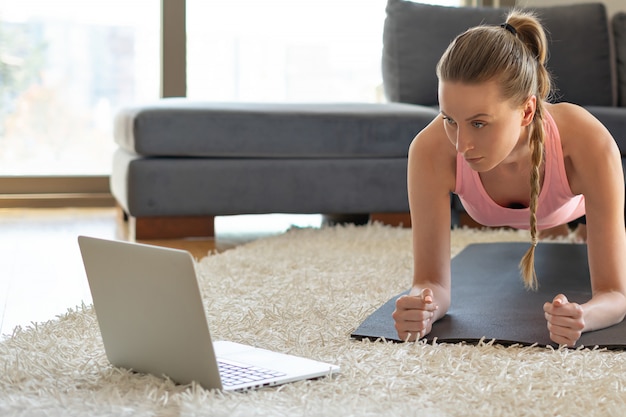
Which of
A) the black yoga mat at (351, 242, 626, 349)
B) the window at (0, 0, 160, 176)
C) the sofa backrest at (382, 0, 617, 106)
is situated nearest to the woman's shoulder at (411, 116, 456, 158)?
the black yoga mat at (351, 242, 626, 349)

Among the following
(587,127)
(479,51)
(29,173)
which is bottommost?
(29,173)

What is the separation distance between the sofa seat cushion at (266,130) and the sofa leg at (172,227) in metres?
0.22

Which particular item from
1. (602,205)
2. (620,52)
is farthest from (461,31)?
(602,205)

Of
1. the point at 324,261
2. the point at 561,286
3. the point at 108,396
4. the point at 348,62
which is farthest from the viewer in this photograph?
the point at 348,62

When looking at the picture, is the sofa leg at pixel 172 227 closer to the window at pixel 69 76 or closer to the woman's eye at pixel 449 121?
the window at pixel 69 76

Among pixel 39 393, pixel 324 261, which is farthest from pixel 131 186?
pixel 39 393

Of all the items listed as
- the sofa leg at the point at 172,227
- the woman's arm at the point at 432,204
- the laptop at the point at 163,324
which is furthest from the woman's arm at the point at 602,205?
the sofa leg at the point at 172,227

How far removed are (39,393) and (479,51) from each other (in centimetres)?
88

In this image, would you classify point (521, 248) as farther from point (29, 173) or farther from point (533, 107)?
point (29, 173)

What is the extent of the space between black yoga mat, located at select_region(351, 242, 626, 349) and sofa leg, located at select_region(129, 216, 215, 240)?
0.92m

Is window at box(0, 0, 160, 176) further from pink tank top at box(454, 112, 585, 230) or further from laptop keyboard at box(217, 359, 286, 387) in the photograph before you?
laptop keyboard at box(217, 359, 286, 387)

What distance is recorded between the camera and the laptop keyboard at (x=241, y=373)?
1.24 meters

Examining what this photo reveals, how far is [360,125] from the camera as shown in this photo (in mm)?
2928

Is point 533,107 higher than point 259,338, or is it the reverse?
point 533,107
